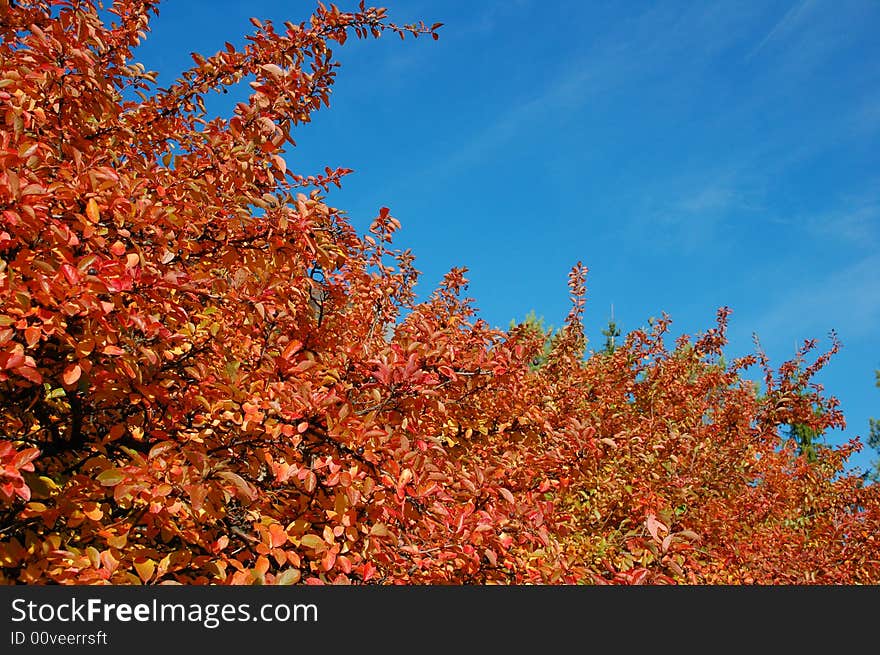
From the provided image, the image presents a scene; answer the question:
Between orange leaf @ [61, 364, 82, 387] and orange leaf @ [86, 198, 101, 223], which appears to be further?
orange leaf @ [86, 198, 101, 223]

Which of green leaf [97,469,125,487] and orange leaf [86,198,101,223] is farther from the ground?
orange leaf [86,198,101,223]

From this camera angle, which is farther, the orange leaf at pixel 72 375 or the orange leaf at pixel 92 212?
the orange leaf at pixel 92 212

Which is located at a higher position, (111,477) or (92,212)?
(92,212)

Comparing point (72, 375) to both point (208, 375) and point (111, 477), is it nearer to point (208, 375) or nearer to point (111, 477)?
point (111, 477)

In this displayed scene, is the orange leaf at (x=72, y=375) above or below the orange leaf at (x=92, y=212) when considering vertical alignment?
below

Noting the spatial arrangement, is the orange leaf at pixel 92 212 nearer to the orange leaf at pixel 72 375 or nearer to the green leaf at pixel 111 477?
the orange leaf at pixel 72 375

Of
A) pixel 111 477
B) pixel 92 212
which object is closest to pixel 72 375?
pixel 111 477

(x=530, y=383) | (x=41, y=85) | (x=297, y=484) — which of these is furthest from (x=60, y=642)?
(x=530, y=383)

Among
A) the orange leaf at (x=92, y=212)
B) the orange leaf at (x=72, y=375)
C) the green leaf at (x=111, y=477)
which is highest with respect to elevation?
the orange leaf at (x=92, y=212)

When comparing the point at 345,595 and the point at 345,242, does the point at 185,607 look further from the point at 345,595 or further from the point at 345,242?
the point at 345,242

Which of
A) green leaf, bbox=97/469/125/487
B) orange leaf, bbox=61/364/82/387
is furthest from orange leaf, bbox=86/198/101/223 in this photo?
green leaf, bbox=97/469/125/487

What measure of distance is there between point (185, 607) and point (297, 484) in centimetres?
64

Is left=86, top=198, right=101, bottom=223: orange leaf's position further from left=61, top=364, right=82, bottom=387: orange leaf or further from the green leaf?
the green leaf

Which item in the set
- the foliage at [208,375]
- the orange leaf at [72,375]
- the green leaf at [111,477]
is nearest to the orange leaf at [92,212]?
the foliage at [208,375]
